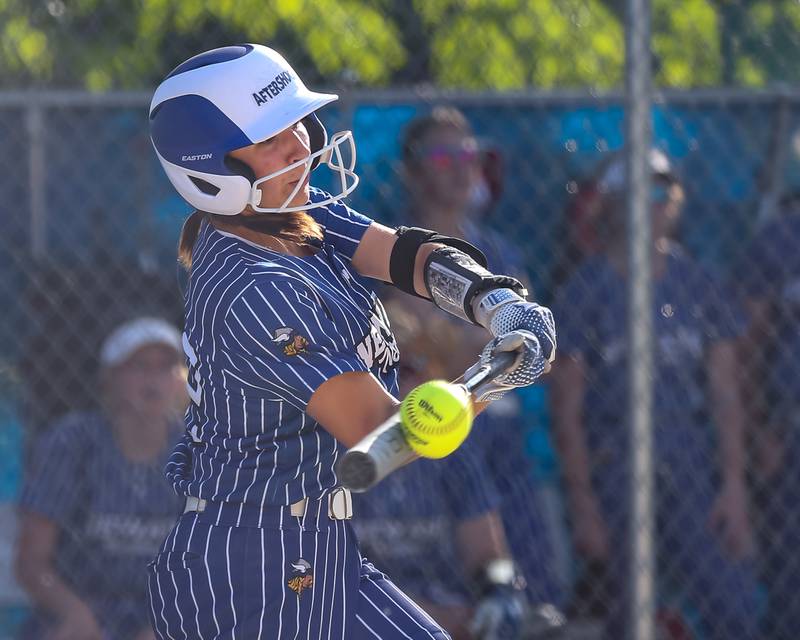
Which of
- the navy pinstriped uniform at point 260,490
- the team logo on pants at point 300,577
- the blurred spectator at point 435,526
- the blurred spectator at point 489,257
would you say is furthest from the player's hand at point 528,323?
the blurred spectator at point 489,257

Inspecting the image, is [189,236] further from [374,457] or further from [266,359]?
[374,457]

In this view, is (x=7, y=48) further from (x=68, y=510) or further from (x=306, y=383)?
(x=306, y=383)

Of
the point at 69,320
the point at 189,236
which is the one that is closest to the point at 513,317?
the point at 189,236

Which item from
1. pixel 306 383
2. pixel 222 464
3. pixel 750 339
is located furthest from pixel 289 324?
pixel 750 339

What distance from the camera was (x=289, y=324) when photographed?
2494 mm

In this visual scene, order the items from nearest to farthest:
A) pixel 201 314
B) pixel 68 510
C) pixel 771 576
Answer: pixel 201 314
pixel 68 510
pixel 771 576

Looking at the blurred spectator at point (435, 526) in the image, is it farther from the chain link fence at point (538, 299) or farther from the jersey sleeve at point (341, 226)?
the jersey sleeve at point (341, 226)

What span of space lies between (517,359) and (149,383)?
227 centimetres

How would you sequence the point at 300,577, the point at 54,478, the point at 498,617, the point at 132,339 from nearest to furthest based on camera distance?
the point at 300,577
the point at 498,617
the point at 54,478
the point at 132,339

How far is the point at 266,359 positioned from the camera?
2506 millimetres

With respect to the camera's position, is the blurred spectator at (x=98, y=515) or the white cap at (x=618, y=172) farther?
the white cap at (x=618, y=172)

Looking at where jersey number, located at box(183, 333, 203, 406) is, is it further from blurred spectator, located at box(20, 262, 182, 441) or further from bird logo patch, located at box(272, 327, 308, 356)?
blurred spectator, located at box(20, 262, 182, 441)

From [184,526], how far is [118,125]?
7.27 ft

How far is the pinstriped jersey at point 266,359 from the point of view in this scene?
8.19ft
